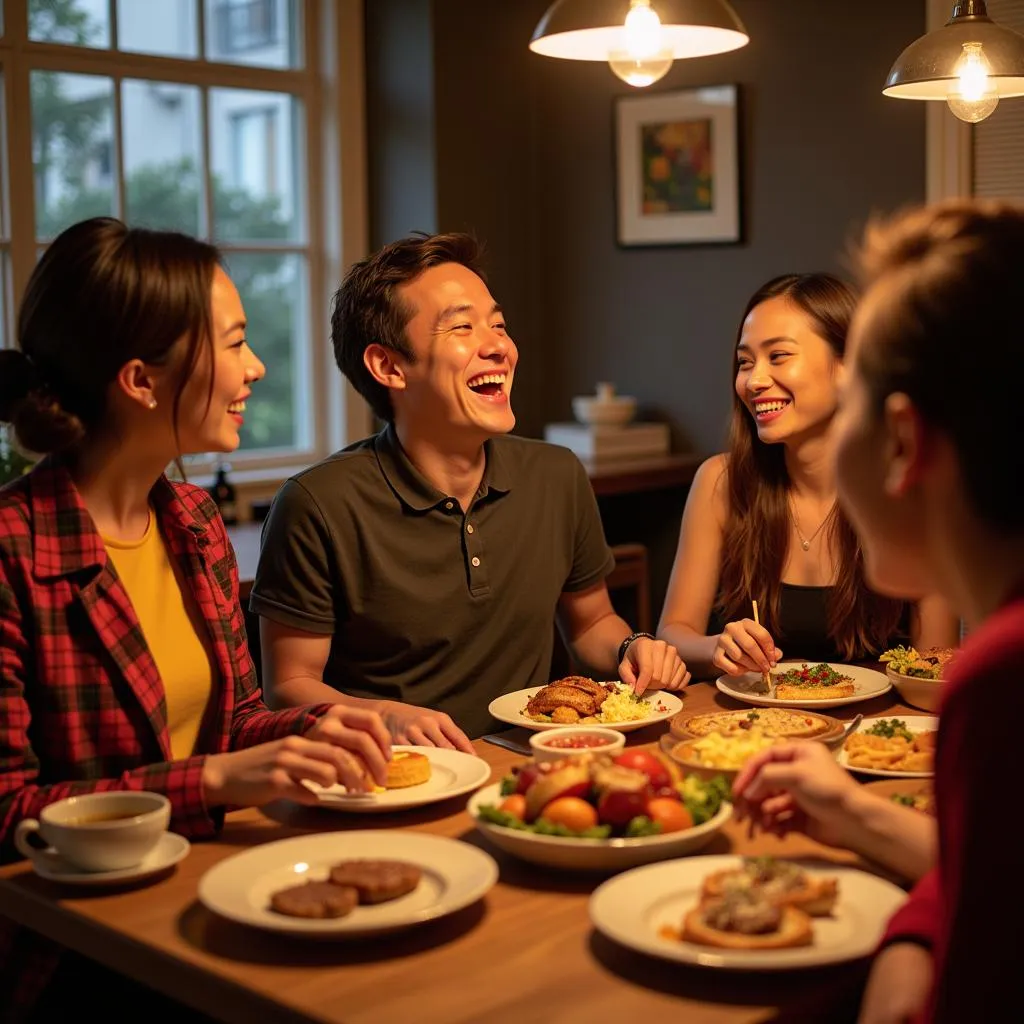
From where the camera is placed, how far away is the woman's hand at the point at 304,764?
161 centimetres

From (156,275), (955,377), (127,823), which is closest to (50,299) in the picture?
(156,275)

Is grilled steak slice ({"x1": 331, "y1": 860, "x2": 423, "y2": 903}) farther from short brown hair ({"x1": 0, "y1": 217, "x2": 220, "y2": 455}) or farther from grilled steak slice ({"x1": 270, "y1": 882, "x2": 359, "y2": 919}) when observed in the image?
short brown hair ({"x1": 0, "y1": 217, "x2": 220, "y2": 455})

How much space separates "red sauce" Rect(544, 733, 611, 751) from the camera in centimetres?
179

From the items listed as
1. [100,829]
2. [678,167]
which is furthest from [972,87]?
[678,167]

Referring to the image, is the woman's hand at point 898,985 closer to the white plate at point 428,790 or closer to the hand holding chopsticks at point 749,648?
the white plate at point 428,790

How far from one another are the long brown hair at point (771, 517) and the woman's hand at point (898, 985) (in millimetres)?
1369

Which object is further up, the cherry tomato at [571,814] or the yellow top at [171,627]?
the yellow top at [171,627]

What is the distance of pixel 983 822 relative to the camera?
99 centimetres

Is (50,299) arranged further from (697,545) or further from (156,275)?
(697,545)

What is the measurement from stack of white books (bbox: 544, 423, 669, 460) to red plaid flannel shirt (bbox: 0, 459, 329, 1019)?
3074mm

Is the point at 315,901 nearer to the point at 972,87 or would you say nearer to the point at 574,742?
the point at 574,742

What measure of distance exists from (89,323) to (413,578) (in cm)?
79

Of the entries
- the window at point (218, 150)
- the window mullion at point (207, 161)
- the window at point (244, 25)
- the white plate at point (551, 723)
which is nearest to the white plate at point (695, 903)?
the white plate at point (551, 723)

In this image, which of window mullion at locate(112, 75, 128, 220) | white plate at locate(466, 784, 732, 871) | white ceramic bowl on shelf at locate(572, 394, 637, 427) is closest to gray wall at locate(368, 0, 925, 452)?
white ceramic bowl on shelf at locate(572, 394, 637, 427)
